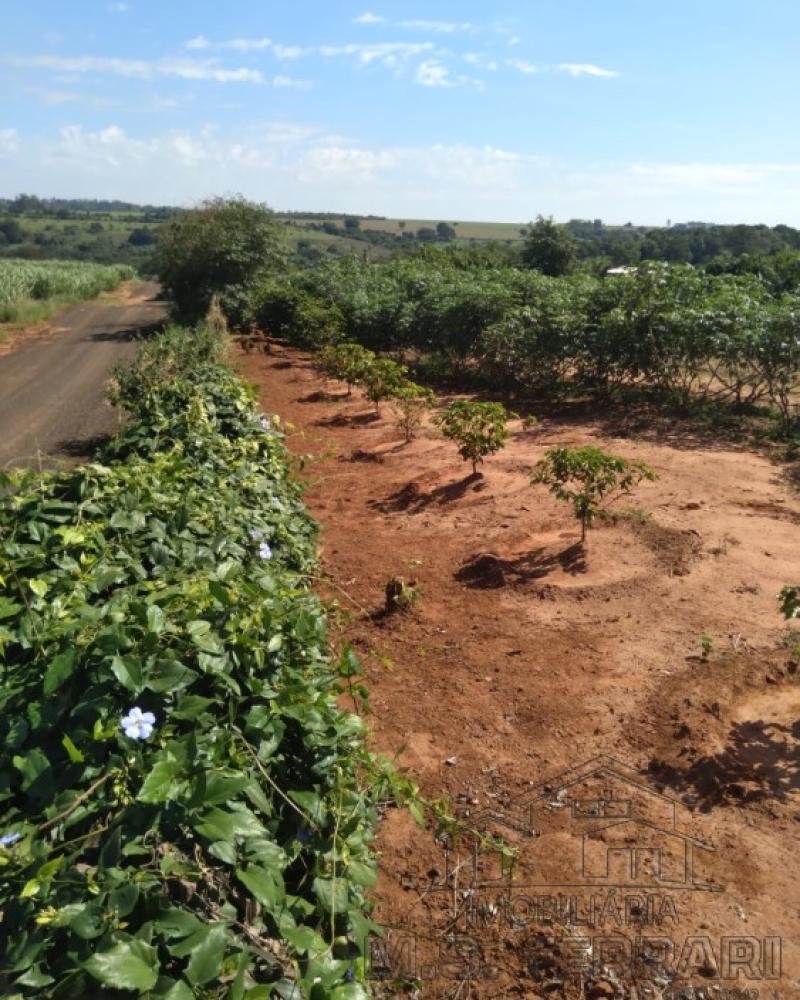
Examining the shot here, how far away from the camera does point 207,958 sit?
4.20ft

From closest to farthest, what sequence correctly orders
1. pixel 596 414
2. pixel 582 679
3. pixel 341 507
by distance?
pixel 582 679 < pixel 341 507 < pixel 596 414

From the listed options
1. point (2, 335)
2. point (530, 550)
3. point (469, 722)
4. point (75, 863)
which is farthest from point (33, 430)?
point (2, 335)

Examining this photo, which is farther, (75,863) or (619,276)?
(619,276)

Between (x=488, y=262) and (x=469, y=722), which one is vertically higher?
(x=488, y=262)

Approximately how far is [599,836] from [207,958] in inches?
97.6

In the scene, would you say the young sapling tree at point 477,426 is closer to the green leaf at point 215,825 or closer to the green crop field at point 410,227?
the green leaf at point 215,825

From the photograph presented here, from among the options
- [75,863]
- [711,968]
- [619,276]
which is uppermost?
[619,276]

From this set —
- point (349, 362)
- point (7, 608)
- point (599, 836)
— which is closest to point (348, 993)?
point (7, 608)

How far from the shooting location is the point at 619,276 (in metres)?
14.0

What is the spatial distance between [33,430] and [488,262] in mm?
23847

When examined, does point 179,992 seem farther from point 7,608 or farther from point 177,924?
point 7,608

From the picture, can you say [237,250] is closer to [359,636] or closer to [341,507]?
[341,507]

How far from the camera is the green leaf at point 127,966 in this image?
118 centimetres

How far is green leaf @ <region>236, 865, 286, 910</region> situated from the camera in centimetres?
143
